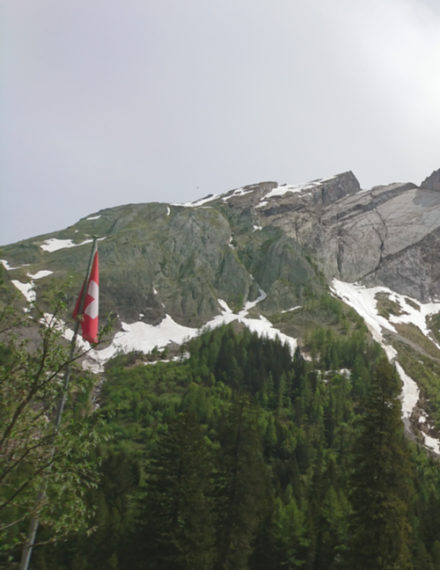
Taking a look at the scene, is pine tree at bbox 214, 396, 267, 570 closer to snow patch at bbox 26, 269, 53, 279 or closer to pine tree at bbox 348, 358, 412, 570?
pine tree at bbox 348, 358, 412, 570

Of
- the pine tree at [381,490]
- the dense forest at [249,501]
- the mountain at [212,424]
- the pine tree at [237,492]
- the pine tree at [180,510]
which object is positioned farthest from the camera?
the pine tree at [237,492]

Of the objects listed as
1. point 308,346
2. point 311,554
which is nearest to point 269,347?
point 308,346

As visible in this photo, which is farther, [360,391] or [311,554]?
[360,391]

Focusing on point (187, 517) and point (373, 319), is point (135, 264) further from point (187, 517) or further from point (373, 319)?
point (187, 517)

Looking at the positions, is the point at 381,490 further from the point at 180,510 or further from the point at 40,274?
the point at 40,274

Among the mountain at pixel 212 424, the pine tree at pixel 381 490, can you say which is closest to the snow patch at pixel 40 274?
the mountain at pixel 212 424

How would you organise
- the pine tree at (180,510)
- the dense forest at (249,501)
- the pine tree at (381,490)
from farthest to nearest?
the pine tree at (180,510)
the dense forest at (249,501)
the pine tree at (381,490)

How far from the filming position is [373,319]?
18625 cm

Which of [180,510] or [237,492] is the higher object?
[180,510]

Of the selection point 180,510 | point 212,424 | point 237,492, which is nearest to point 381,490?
point 237,492

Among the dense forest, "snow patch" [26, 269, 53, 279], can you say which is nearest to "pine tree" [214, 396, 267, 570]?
the dense forest

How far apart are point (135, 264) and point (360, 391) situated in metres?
108

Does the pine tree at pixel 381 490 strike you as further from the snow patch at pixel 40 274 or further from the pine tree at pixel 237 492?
the snow patch at pixel 40 274

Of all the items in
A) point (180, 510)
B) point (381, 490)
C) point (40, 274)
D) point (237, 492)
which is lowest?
point (237, 492)
